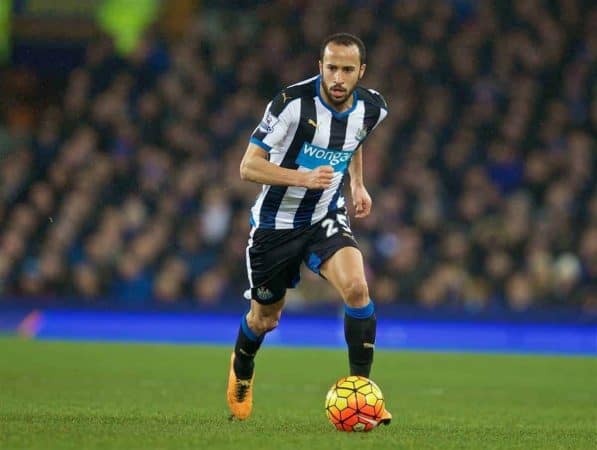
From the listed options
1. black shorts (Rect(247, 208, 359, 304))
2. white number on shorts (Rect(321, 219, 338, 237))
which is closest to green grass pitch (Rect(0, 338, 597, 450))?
black shorts (Rect(247, 208, 359, 304))

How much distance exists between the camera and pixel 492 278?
52.5 feet

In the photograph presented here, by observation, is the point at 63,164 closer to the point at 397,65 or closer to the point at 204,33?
the point at 204,33

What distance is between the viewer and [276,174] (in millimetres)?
6672

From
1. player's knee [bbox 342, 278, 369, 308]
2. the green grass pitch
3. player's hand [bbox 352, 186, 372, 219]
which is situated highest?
player's hand [bbox 352, 186, 372, 219]

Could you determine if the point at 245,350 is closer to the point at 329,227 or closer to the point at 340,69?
the point at 329,227

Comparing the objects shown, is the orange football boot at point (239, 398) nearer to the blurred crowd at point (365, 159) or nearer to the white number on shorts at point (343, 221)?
the white number on shorts at point (343, 221)

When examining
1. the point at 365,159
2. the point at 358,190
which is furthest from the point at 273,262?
the point at 365,159

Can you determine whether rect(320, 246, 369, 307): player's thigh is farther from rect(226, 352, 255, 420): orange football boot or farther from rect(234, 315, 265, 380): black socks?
rect(226, 352, 255, 420): orange football boot

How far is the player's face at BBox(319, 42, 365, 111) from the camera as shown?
6.86 meters

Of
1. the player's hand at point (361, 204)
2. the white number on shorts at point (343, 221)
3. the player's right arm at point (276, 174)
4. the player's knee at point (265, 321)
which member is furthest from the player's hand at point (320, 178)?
the player's knee at point (265, 321)

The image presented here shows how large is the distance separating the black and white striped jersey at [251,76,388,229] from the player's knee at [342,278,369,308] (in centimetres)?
58

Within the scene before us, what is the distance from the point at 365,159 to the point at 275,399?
857 centimetres

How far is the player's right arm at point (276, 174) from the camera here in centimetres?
651

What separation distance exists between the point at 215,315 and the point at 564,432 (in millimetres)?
9917
